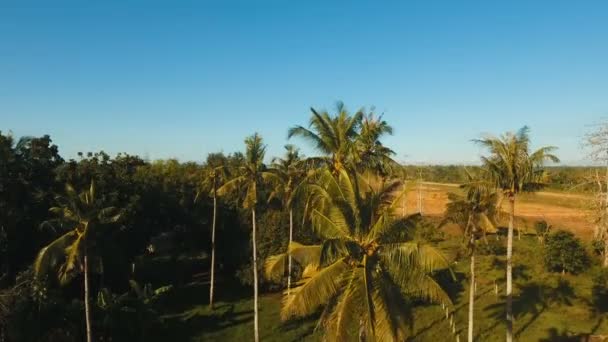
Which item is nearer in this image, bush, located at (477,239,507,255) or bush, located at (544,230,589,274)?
bush, located at (544,230,589,274)

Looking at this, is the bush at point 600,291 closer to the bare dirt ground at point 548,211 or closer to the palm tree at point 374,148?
the bare dirt ground at point 548,211

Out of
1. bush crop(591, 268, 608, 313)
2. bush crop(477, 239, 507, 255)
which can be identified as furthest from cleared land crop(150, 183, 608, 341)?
bush crop(477, 239, 507, 255)

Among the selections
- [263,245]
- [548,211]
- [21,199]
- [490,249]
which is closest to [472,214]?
[263,245]

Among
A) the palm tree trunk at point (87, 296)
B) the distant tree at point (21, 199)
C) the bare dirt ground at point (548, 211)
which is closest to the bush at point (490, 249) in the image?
the bare dirt ground at point (548, 211)

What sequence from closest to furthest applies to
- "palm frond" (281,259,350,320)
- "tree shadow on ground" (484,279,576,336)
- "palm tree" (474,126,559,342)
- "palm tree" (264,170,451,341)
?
"palm frond" (281,259,350,320)
"palm tree" (264,170,451,341)
"palm tree" (474,126,559,342)
"tree shadow on ground" (484,279,576,336)

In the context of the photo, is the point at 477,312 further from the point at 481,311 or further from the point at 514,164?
the point at 514,164

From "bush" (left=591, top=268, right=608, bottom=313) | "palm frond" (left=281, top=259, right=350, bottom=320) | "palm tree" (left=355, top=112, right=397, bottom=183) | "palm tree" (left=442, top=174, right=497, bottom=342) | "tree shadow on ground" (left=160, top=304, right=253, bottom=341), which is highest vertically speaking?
"palm tree" (left=355, top=112, right=397, bottom=183)

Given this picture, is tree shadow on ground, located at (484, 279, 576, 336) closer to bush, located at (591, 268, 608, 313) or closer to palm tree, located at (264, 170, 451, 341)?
bush, located at (591, 268, 608, 313)
